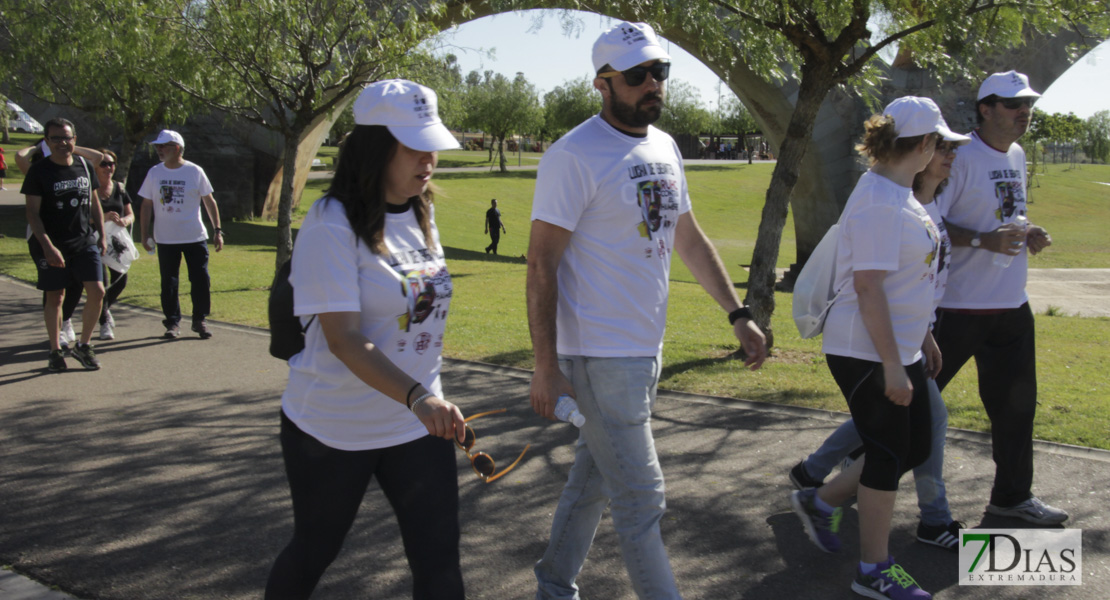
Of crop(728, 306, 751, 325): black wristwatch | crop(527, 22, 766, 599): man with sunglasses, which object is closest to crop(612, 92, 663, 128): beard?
crop(527, 22, 766, 599): man with sunglasses

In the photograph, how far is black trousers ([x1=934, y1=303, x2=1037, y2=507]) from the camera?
424cm

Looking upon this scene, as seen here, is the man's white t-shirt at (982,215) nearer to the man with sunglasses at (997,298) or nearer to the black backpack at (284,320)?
the man with sunglasses at (997,298)

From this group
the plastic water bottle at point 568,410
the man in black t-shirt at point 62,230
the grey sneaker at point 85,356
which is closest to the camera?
the plastic water bottle at point 568,410

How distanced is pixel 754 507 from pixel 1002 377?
4.21 feet

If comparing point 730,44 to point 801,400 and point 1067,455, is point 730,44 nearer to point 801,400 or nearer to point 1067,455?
point 801,400

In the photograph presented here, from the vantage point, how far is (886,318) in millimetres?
3377

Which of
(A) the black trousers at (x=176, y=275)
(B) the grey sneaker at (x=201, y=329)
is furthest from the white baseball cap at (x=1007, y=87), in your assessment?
(B) the grey sneaker at (x=201, y=329)

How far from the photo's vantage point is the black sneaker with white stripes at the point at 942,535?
3.93 metres

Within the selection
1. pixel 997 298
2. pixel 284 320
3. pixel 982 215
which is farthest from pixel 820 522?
pixel 284 320

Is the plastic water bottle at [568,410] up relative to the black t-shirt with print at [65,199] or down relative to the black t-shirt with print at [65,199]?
down

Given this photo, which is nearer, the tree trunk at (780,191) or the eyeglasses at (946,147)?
the eyeglasses at (946,147)

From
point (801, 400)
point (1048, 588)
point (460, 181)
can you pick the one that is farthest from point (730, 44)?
point (460, 181)

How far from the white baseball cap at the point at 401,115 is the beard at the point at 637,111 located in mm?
673

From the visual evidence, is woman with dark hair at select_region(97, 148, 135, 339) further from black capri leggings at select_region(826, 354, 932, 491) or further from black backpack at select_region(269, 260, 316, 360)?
black capri leggings at select_region(826, 354, 932, 491)
